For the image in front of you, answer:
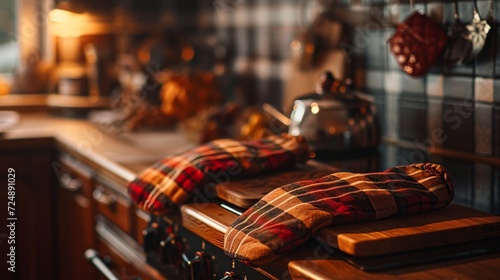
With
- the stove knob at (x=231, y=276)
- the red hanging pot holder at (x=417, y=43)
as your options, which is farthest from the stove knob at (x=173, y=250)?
the red hanging pot holder at (x=417, y=43)

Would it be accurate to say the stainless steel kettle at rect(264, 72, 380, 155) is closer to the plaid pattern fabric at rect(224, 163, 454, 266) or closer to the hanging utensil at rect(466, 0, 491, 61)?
the hanging utensil at rect(466, 0, 491, 61)

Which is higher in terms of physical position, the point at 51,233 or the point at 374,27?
the point at 374,27

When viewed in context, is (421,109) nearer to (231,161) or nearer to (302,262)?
(231,161)

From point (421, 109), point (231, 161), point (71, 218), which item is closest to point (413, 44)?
point (421, 109)

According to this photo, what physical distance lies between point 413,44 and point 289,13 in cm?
77

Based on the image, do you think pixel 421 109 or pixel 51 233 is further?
pixel 51 233

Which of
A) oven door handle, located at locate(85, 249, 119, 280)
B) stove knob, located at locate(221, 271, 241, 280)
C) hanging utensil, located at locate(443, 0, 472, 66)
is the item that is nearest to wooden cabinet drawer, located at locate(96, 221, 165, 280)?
oven door handle, located at locate(85, 249, 119, 280)

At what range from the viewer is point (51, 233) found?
280cm

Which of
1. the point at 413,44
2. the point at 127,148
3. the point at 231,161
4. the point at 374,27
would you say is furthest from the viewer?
the point at 127,148

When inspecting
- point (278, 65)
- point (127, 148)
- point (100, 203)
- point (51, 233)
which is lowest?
point (51, 233)

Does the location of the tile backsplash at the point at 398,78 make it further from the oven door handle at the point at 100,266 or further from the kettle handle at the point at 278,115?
the oven door handle at the point at 100,266

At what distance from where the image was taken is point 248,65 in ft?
9.39

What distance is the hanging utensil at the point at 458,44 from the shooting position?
1769 mm

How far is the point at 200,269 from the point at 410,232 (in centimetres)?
45
